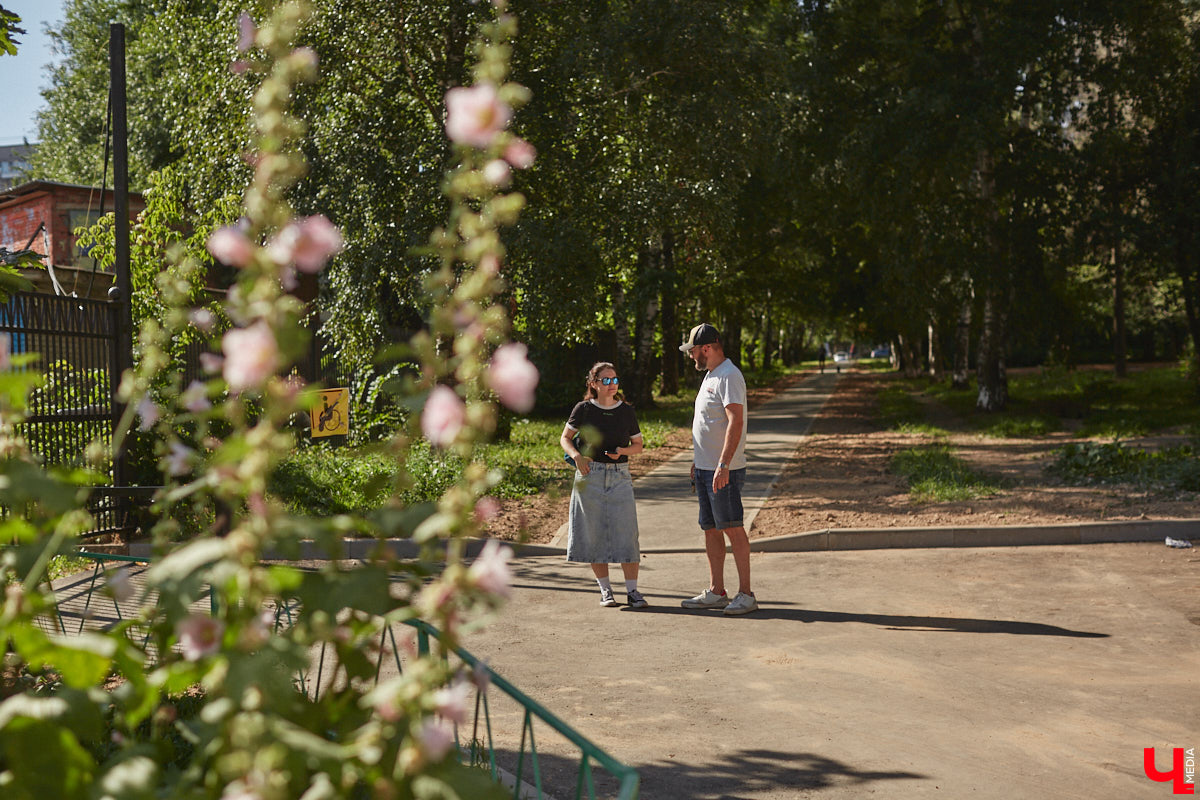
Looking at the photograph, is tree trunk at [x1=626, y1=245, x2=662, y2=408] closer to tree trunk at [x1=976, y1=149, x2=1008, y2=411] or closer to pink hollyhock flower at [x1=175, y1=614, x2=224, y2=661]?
tree trunk at [x1=976, y1=149, x2=1008, y2=411]

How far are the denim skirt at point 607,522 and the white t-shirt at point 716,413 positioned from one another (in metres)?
0.66

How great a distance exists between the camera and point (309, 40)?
49.3 feet

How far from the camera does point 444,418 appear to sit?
1.48m

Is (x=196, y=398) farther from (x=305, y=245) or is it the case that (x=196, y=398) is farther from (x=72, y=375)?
(x=72, y=375)

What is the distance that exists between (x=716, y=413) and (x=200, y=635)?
21.4 ft

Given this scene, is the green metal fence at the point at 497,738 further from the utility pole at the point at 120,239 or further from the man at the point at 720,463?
the utility pole at the point at 120,239

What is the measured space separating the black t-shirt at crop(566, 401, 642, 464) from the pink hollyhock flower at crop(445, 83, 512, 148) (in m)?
6.52

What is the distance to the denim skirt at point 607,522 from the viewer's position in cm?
810

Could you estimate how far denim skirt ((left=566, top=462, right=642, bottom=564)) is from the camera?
26.6 feet

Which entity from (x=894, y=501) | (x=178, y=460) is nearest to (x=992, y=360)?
(x=894, y=501)

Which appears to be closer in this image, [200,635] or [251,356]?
[251,356]

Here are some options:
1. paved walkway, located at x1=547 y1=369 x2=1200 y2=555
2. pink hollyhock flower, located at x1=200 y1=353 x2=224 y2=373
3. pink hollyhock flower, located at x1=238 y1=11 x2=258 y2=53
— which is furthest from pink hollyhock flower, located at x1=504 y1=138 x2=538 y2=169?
paved walkway, located at x1=547 y1=369 x2=1200 y2=555

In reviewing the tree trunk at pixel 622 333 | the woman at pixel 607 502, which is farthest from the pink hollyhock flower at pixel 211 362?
the tree trunk at pixel 622 333

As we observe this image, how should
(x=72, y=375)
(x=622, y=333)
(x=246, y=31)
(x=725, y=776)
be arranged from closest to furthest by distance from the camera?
(x=246, y=31) → (x=725, y=776) → (x=72, y=375) → (x=622, y=333)
